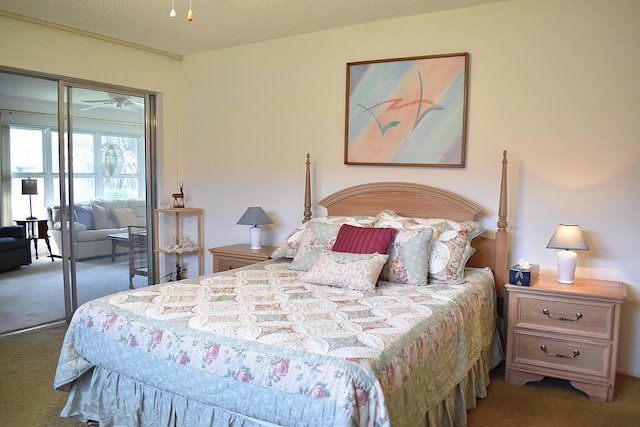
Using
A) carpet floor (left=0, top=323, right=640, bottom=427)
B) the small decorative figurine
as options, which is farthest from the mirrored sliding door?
carpet floor (left=0, top=323, right=640, bottom=427)

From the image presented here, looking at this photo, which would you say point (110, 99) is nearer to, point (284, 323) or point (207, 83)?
point (207, 83)

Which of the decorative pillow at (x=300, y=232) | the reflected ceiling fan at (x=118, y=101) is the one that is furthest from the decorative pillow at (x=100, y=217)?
the decorative pillow at (x=300, y=232)

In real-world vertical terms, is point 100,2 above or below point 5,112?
above

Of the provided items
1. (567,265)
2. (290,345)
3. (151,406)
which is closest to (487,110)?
(567,265)

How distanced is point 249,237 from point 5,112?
2194mm

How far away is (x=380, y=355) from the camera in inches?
72.1

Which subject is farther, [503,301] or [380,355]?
[503,301]

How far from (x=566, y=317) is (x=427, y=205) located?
1.18m

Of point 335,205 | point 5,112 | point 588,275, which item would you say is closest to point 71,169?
point 5,112

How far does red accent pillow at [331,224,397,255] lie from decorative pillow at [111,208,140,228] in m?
2.42

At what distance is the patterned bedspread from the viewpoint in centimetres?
173

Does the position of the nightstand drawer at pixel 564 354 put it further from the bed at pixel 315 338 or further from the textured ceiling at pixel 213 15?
the textured ceiling at pixel 213 15

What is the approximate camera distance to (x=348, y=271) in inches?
112

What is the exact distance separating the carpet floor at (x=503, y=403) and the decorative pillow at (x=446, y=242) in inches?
28.7
